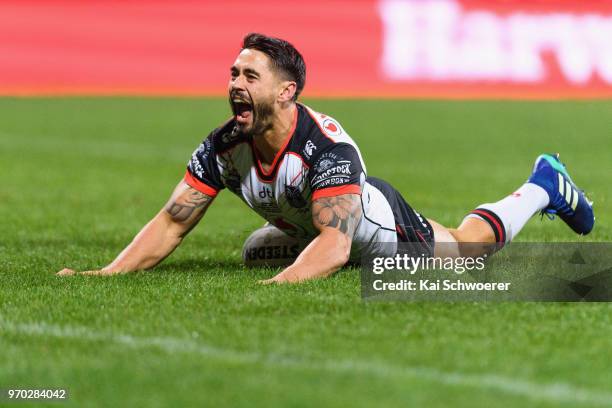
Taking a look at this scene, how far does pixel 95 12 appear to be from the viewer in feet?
73.9

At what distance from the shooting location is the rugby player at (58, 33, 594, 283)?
6207mm

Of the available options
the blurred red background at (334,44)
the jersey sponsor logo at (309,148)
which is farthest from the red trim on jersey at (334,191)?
the blurred red background at (334,44)

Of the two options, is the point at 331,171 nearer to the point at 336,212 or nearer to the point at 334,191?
the point at 334,191

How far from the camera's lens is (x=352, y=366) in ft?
14.1

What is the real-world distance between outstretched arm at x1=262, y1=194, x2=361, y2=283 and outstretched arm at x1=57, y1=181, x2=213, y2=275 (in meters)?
0.92

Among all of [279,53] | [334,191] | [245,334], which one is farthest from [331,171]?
[245,334]

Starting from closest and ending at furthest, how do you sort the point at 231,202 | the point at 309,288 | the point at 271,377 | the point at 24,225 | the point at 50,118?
the point at 271,377, the point at 309,288, the point at 24,225, the point at 231,202, the point at 50,118

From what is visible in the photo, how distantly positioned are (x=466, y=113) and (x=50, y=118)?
7851 millimetres

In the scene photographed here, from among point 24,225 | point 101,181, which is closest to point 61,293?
point 24,225

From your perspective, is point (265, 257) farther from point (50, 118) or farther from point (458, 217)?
point (50, 118)

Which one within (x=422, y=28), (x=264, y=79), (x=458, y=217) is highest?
(x=422, y=28)

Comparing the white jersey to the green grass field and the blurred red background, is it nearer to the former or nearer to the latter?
the green grass field

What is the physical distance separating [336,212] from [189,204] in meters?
1.08

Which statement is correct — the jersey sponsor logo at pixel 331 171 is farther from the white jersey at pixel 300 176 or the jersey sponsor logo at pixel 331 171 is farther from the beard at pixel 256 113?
the beard at pixel 256 113
